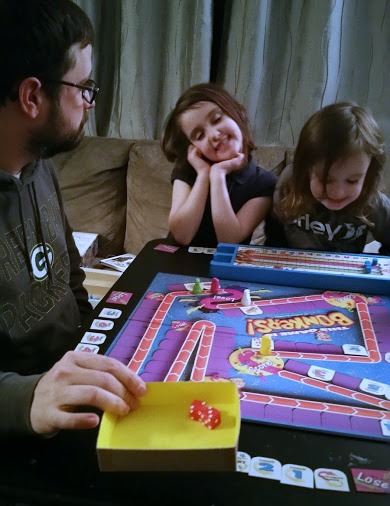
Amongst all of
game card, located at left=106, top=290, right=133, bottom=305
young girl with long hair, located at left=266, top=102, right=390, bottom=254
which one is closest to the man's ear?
game card, located at left=106, top=290, right=133, bottom=305

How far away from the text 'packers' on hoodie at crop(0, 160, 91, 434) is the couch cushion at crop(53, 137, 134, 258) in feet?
3.60

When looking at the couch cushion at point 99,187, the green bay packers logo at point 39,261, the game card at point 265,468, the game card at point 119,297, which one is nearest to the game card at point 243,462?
the game card at point 265,468

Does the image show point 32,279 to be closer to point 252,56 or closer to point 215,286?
point 215,286

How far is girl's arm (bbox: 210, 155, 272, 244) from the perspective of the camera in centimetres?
148

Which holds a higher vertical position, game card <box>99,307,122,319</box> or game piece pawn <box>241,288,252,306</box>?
game piece pawn <box>241,288,252,306</box>

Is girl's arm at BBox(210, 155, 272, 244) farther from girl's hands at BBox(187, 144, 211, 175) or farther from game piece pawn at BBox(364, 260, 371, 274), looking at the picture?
game piece pawn at BBox(364, 260, 371, 274)

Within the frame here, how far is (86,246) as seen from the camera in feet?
7.07

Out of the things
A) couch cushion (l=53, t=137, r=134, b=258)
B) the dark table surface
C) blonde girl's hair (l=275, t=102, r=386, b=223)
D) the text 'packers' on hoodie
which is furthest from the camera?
couch cushion (l=53, t=137, r=134, b=258)

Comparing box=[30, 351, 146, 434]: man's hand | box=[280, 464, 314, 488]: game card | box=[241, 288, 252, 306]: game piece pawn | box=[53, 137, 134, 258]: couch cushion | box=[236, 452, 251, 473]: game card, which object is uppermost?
box=[30, 351, 146, 434]: man's hand

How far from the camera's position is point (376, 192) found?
1.38 metres

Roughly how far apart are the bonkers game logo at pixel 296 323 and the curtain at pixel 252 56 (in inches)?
53.2

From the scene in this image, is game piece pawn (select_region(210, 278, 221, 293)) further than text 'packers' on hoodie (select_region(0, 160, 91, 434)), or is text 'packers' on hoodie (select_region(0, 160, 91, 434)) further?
game piece pawn (select_region(210, 278, 221, 293))

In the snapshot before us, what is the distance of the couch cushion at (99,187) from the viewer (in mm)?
2270

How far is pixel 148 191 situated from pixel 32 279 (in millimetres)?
1216
